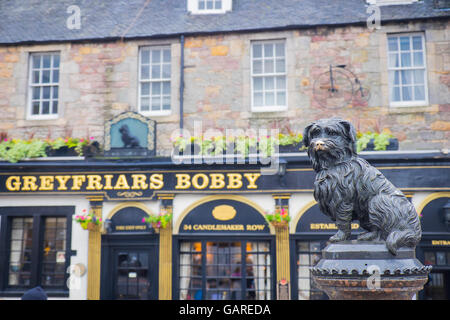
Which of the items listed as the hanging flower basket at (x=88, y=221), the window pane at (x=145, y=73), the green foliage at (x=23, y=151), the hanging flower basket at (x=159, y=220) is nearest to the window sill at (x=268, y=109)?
the window pane at (x=145, y=73)

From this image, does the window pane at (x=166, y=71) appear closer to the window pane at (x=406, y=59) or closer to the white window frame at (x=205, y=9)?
the white window frame at (x=205, y=9)

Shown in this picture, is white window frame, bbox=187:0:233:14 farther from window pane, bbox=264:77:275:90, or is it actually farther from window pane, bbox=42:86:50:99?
window pane, bbox=42:86:50:99

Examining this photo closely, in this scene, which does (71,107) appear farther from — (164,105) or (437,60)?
(437,60)

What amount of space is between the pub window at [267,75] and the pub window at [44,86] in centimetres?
516

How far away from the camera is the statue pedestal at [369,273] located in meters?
3.49

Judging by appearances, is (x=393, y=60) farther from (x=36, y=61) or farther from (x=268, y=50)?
(x=36, y=61)

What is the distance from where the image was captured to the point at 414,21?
10633 millimetres

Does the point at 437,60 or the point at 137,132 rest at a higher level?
the point at 437,60

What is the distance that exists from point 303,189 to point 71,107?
6.16 m

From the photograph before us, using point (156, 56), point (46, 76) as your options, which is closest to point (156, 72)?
point (156, 56)

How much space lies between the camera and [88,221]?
1030 centimetres

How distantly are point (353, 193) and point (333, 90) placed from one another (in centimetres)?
729

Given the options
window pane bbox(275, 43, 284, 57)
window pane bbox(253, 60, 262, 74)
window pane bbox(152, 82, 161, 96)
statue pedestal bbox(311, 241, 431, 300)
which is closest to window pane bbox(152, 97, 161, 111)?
window pane bbox(152, 82, 161, 96)
